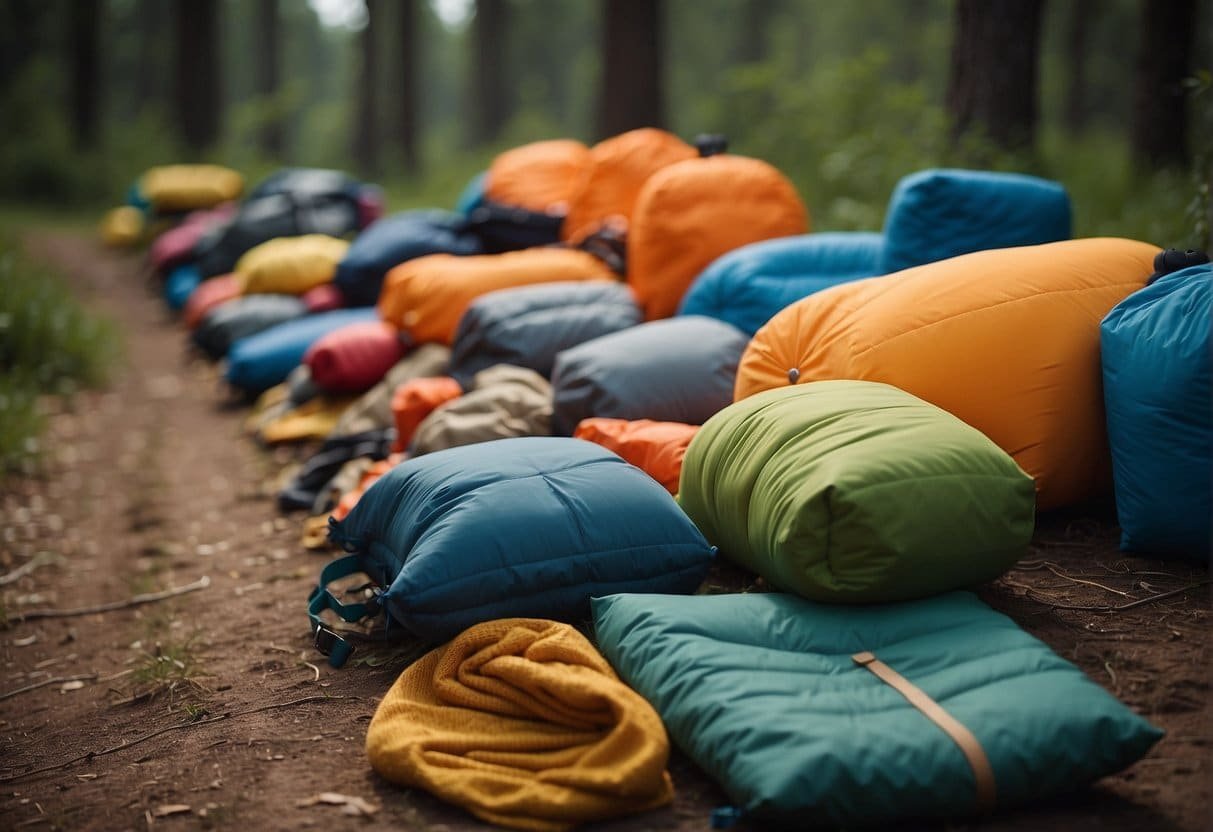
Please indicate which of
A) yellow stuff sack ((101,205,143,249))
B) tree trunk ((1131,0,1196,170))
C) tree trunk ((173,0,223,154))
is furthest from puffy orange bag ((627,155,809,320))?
tree trunk ((173,0,223,154))

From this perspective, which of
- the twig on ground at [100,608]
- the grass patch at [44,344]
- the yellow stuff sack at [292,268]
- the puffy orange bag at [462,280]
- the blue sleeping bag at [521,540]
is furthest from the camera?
the yellow stuff sack at [292,268]

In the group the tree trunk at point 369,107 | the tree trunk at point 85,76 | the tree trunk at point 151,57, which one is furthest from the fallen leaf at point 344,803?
the tree trunk at point 151,57

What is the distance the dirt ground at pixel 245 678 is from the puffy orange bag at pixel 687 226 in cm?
178

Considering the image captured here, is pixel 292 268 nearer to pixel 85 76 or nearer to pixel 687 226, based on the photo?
pixel 687 226

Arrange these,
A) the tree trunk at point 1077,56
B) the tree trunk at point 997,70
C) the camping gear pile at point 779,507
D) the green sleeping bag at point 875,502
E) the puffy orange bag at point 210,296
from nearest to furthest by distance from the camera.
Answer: the camping gear pile at point 779,507
the green sleeping bag at point 875,502
the tree trunk at point 997,70
the puffy orange bag at point 210,296
the tree trunk at point 1077,56

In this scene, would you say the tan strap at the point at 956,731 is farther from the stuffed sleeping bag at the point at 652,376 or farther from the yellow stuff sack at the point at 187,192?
the yellow stuff sack at the point at 187,192

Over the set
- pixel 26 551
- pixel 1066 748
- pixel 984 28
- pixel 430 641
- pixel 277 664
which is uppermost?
pixel 984 28

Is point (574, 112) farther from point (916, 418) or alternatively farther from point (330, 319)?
point (916, 418)

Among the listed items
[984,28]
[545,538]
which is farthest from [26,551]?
[984,28]

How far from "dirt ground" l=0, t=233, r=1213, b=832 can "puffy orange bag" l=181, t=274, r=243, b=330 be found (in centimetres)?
278

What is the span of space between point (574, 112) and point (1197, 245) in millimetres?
33804

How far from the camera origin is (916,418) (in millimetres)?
2549

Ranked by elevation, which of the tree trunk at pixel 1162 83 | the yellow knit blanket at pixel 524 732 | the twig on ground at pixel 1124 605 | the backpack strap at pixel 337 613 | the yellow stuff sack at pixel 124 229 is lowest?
the yellow stuff sack at pixel 124 229

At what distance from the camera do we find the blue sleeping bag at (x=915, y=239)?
145 inches
